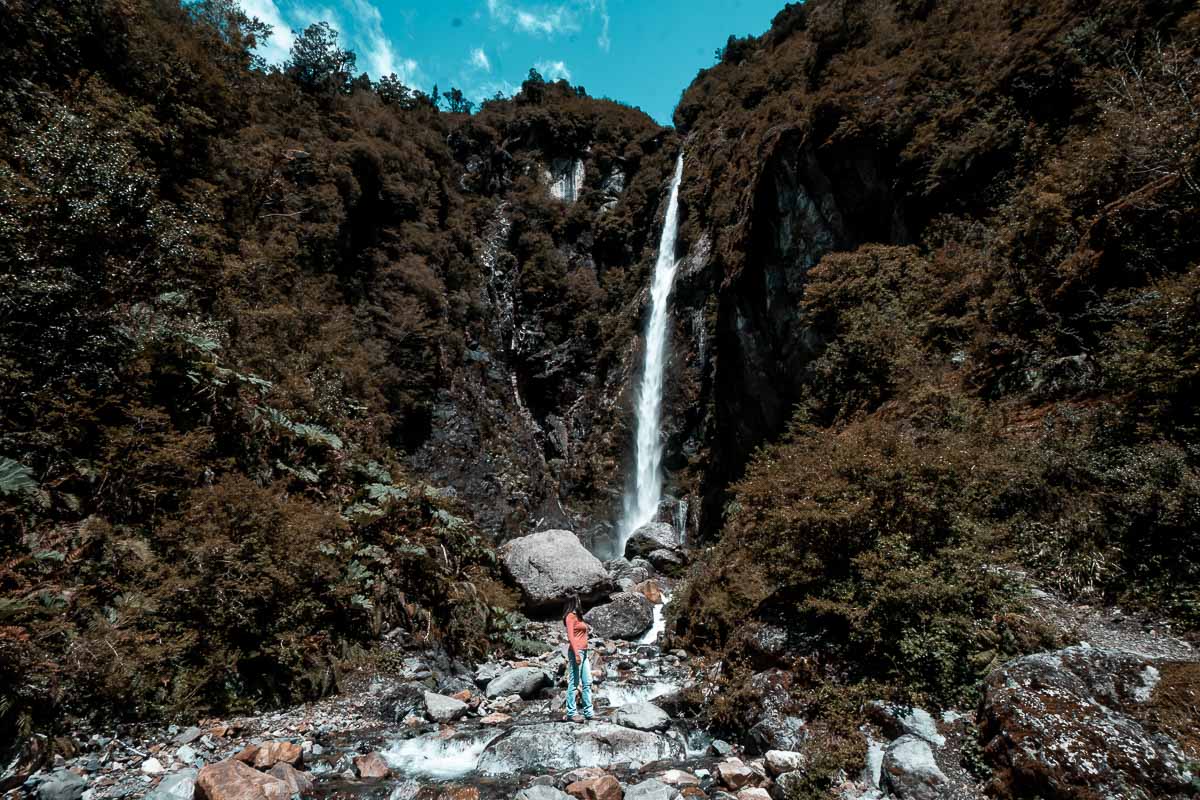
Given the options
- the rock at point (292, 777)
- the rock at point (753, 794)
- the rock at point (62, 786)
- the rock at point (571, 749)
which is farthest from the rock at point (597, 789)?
the rock at point (62, 786)

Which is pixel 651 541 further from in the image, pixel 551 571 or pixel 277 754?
pixel 277 754

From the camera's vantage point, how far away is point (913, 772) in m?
4.14

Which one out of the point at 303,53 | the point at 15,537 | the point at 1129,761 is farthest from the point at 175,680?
the point at 303,53

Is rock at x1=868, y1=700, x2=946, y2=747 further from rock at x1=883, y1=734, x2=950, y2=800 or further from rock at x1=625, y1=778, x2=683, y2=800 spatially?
rock at x1=625, y1=778, x2=683, y2=800

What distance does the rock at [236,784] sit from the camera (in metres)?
4.56

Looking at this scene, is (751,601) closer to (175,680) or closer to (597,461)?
(175,680)

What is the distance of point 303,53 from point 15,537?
25.8 metres

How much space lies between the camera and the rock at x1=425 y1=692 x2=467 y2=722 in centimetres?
721

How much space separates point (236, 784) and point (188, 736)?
1576 millimetres

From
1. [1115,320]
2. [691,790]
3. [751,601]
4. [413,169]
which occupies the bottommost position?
[691,790]

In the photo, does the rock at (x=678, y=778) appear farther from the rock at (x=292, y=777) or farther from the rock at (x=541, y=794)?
the rock at (x=292, y=777)

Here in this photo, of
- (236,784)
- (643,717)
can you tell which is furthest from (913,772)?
(236,784)

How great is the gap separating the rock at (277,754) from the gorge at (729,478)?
0.04 metres

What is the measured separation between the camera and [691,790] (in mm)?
4910
